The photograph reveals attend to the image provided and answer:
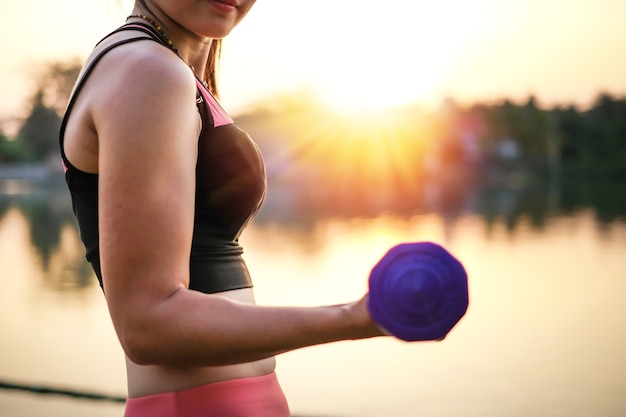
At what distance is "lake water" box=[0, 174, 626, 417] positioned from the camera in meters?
12.2

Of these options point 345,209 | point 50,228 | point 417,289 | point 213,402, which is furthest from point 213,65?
point 345,209

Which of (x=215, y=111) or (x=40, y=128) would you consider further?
(x=40, y=128)

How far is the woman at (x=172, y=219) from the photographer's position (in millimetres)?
786

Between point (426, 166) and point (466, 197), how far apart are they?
5.26 metres

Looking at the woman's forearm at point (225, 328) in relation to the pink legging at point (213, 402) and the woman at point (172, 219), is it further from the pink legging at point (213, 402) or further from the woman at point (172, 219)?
the pink legging at point (213, 402)

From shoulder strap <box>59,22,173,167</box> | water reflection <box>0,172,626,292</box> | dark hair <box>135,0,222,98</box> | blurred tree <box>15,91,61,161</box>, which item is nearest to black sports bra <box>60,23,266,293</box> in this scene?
shoulder strap <box>59,22,173,167</box>

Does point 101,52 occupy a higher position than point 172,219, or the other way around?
point 101,52

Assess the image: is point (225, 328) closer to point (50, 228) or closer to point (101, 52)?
point (101, 52)

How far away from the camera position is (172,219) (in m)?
0.81

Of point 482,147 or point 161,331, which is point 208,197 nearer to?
point 161,331

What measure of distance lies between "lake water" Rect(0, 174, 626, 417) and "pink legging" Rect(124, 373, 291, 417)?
0.24m

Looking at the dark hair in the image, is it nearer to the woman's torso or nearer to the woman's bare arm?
the woman's torso

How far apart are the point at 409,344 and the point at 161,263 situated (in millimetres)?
13397

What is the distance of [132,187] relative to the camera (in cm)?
80
